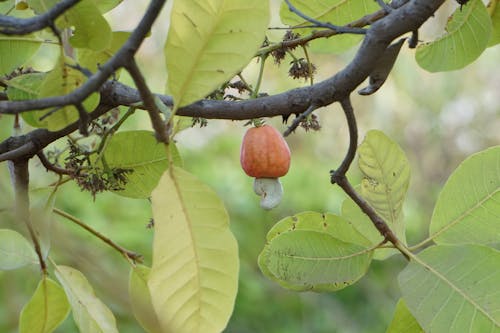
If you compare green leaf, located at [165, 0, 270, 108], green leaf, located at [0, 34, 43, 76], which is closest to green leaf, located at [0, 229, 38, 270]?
green leaf, located at [0, 34, 43, 76]

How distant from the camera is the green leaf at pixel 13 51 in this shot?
672mm

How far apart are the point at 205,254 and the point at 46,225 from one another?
0.56 feet

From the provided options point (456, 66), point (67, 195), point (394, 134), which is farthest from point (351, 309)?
point (456, 66)

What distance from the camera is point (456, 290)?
634mm

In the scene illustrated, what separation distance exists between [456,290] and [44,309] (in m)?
0.35

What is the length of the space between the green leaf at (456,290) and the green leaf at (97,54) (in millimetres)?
291

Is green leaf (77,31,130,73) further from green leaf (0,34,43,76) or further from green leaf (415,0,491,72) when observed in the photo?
green leaf (415,0,491,72)

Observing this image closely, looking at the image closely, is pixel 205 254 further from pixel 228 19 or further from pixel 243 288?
pixel 243 288

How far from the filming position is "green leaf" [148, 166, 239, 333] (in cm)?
54

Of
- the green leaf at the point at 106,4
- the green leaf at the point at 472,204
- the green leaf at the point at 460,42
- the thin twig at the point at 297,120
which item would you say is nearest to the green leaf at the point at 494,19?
the green leaf at the point at 460,42

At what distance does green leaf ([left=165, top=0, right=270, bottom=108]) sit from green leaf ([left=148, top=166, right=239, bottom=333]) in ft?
0.20

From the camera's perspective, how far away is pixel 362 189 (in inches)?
28.5

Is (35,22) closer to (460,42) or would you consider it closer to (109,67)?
(109,67)

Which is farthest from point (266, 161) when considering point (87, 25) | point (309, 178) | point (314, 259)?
point (309, 178)
